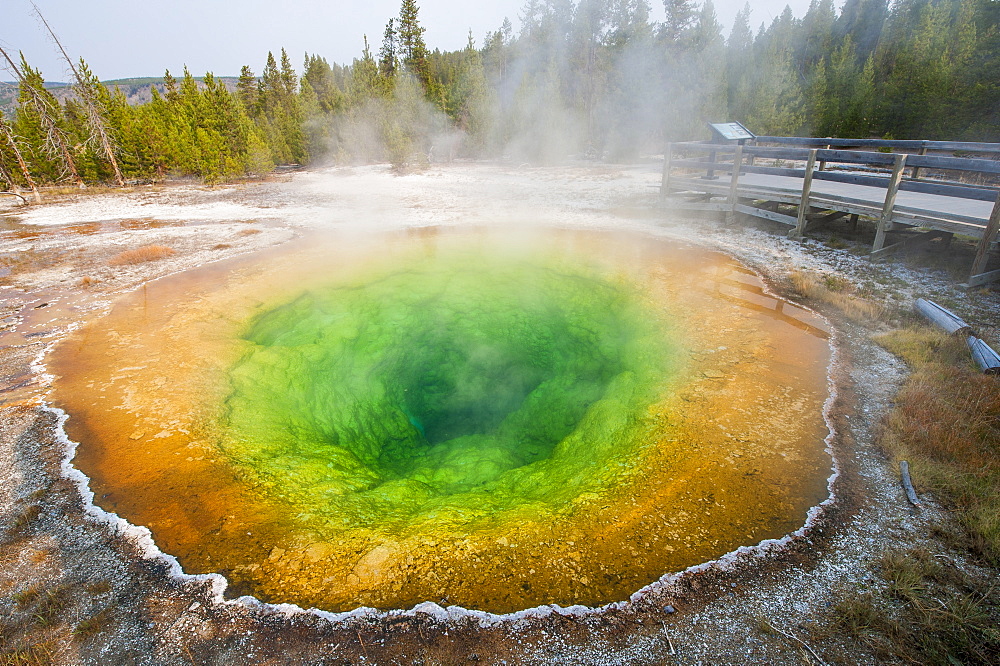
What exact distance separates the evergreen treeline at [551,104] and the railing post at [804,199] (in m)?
15.7

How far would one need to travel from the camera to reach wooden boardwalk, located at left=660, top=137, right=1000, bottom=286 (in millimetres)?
6211

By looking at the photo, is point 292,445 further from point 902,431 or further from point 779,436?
point 902,431

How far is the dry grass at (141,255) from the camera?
8812 millimetres

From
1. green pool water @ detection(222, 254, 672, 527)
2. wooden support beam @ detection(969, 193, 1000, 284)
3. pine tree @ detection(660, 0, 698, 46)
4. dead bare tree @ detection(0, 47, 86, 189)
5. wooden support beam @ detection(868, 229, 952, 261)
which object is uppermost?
pine tree @ detection(660, 0, 698, 46)

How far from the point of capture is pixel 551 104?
25484 mm

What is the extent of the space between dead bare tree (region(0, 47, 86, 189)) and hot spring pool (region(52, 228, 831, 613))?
16.2m

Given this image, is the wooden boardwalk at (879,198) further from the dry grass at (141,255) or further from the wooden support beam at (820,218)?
the dry grass at (141,255)

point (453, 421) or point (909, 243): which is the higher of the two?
point (909, 243)

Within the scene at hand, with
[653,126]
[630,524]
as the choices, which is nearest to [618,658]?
[630,524]

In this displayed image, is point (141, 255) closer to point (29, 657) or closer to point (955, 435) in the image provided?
point (29, 657)

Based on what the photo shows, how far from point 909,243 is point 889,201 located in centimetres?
107

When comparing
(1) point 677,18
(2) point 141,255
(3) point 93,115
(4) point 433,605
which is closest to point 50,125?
(3) point 93,115

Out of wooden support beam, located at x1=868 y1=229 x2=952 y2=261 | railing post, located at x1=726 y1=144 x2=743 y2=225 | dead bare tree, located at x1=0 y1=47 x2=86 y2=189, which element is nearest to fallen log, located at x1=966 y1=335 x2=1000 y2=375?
wooden support beam, located at x1=868 y1=229 x2=952 y2=261

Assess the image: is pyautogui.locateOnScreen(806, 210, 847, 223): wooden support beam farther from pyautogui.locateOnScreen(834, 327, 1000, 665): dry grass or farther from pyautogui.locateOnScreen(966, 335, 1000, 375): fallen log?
pyautogui.locateOnScreen(834, 327, 1000, 665): dry grass
